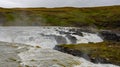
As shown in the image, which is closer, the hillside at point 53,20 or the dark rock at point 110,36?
the dark rock at point 110,36

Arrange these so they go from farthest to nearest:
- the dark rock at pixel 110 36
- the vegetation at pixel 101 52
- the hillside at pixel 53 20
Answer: the hillside at pixel 53 20
the dark rock at pixel 110 36
the vegetation at pixel 101 52

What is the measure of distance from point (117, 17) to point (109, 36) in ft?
115

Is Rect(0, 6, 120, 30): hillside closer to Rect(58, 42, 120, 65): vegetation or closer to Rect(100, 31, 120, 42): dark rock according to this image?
Rect(100, 31, 120, 42): dark rock

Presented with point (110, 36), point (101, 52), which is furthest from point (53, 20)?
point (101, 52)

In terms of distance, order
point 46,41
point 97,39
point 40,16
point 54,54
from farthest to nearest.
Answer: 1. point 40,16
2. point 97,39
3. point 46,41
4. point 54,54

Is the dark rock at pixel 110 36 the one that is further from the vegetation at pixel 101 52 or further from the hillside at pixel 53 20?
the vegetation at pixel 101 52

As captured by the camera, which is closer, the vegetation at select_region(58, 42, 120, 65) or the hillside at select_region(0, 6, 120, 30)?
the vegetation at select_region(58, 42, 120, 65)

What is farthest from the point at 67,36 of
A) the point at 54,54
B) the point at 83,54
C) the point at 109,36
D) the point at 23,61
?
the point at 23,61

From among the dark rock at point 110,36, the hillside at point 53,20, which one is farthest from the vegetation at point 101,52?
the hillside at point 53,20

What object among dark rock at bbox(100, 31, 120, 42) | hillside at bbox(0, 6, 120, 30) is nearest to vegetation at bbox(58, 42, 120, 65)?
dark rock at bbox(100, 31, 120, 42)

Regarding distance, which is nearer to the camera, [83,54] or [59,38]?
[83,54]

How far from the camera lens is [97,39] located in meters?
77.6

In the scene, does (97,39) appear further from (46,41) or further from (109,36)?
(46,41)

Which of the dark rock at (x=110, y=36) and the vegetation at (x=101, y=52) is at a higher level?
the vegetation at (x=101, y=52)
